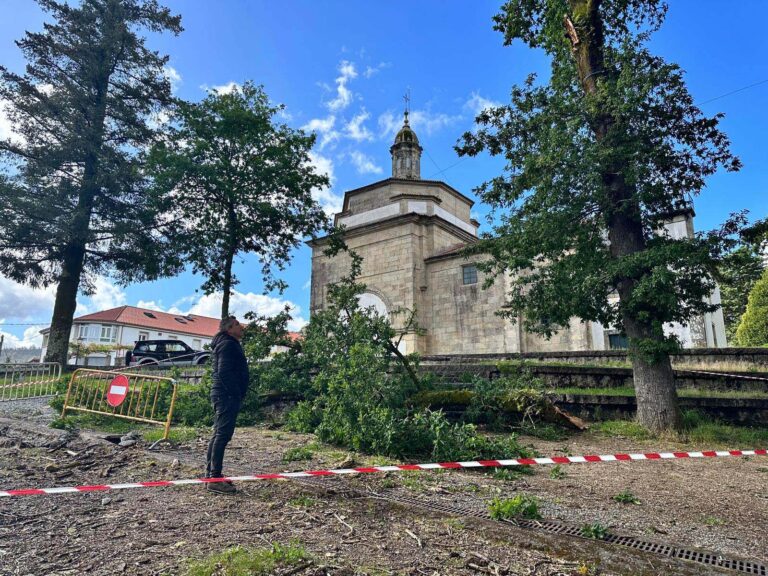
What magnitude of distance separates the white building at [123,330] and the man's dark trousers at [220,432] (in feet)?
139

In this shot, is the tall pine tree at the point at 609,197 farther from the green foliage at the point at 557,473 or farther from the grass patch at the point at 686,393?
the green foliage at the point at 557,473

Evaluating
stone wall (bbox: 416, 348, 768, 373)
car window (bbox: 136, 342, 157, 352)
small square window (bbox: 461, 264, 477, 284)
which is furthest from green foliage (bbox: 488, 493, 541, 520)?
car window (bbox: 136, 342, 157, 352)

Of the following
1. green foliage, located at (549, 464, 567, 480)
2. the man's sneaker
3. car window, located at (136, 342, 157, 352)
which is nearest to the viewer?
the man's sneaker

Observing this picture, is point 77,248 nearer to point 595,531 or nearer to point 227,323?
point 227,323

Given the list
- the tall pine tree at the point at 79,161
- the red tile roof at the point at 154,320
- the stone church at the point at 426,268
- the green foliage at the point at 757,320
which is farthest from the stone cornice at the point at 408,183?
the red tile roof at the point at 154,320

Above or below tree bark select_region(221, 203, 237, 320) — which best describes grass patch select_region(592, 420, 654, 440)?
below

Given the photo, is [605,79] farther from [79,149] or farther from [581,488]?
[79,149]

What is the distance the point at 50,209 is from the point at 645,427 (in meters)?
20.4

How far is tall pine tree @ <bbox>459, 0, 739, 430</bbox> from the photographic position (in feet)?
24.9

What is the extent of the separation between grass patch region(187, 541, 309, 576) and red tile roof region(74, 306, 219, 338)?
157ft

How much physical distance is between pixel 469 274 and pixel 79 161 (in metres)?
17.9

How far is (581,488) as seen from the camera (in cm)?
471

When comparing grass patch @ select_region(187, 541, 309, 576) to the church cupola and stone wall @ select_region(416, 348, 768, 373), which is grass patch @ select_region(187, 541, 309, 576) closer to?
stone wall @ select_region(416, 348, 768, 373)

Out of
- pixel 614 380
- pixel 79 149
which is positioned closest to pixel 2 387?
pixel 79 149
